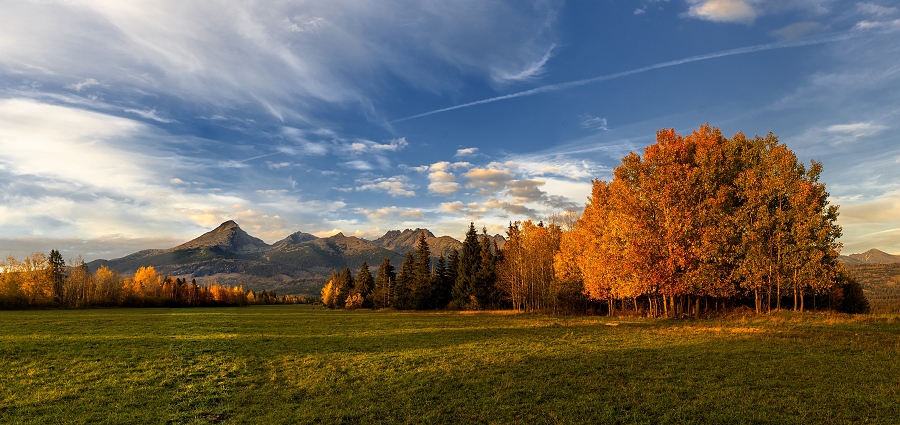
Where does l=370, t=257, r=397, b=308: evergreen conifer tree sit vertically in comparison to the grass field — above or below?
below

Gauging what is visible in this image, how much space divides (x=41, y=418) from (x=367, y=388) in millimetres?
9026

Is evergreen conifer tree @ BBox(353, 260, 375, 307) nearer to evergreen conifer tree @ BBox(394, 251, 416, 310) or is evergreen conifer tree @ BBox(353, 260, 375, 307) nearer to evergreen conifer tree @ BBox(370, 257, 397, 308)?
evergreen conifer tree @ BBox(370, 257, 397, 308)

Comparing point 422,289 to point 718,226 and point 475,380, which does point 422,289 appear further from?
point 475,380

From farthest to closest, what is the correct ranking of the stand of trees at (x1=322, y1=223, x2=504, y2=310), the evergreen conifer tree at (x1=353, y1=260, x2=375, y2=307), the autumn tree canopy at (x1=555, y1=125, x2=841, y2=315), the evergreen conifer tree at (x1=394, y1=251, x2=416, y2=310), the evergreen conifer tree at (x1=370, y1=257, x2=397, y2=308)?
the evergreen conifer tree at (x1=353, y1=260, x2=375, y2=307), the evergreen conifer tree at (x1=370, y1=257, x2=397, y2=308), the evergreen conifer tree at (x1=394, y1=251, x2=416, y2=310), the stand of trees at (x1=322, y1=223, x2=504, y2=310), the autumn tree canopy at (x1=555, y1=125, x2=841, y2=315)

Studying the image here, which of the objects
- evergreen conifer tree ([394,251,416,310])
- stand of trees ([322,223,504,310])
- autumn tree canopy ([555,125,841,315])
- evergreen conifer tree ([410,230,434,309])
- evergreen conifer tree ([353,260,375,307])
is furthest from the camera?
evergreen conifer tree ([353,260,375,307])

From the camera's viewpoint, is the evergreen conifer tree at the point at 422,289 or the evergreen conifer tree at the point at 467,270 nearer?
the evergreen conifer tree at the point at 467,270

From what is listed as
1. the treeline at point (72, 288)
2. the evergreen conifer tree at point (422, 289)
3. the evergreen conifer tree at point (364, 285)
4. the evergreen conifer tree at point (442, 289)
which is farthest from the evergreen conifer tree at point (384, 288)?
the treeline at point (72, 288)

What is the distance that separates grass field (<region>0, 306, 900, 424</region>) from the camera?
1130 cm

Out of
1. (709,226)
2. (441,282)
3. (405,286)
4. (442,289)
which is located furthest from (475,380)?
(405,286)

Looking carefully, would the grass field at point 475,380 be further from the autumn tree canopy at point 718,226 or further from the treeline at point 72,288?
the treeline at point 72,288

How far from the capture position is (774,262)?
125ft

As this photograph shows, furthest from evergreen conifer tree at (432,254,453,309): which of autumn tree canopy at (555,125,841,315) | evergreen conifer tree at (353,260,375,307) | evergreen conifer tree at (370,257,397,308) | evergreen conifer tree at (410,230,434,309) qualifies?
autumn tree canopy at (555,125,841,315)

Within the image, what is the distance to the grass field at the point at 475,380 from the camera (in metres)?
11.3

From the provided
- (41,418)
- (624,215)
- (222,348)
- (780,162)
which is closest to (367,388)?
(41,418)
